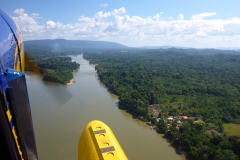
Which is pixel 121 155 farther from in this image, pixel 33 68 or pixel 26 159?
pixel 33 68

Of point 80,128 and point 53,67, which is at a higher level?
point 53,67

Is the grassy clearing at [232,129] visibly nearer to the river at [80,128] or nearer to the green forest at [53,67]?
the river at [80,128]

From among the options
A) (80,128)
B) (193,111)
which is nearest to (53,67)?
(80,128)

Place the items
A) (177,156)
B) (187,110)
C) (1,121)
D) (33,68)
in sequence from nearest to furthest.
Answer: (1,121) < (33,68) < (177,156) < (187,110)

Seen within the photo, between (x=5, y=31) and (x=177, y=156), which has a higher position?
(x=5, y=31)

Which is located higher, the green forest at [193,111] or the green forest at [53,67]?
the green forest at [53,67]

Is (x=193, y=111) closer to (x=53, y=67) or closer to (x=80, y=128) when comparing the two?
(x=80, y=128)

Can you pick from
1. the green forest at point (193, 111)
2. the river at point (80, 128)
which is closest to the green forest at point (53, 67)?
the river at point (80, 128)

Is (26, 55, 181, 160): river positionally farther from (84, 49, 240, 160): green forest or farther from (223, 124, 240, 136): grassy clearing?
(223, 124, 240, 136): grassy clearing

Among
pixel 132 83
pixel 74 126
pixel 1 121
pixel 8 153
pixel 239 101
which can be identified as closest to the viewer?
pixel 1 121

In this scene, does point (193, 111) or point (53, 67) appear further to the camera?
point (53, 67)

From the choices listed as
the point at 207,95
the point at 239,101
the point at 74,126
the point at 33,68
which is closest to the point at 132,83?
the point at 207,95
